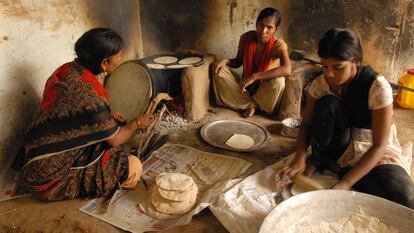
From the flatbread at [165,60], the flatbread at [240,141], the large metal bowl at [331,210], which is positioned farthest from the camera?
the flatbread at [165,60]

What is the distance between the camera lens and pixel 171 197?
179 cm

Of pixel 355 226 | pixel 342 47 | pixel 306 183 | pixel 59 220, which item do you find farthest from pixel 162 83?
pixel 355 226

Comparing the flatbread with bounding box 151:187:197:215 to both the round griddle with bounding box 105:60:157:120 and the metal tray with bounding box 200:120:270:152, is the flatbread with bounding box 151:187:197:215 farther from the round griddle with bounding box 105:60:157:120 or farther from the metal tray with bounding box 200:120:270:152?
the round griddle with bounding box 105:60:157:120

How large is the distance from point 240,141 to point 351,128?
0.86 meters

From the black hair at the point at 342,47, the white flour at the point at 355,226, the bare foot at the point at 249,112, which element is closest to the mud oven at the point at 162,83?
the bare foot at the point at 249,112

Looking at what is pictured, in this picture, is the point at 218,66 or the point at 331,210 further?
the point at 218,66

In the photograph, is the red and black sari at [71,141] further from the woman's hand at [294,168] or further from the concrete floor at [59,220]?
the woman's hand at [294,168]

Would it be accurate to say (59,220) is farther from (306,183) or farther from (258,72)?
(258,72)

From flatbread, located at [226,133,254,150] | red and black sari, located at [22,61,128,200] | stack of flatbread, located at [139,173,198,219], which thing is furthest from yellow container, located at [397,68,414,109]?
red and black sari, located at [22,61,128,200]

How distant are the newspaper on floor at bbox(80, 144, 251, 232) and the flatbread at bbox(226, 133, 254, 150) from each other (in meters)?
0.17

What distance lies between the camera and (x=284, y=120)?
2.79 m

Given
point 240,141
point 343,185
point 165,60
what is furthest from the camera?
point 165,60

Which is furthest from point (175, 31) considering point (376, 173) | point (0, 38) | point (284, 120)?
point (376, 173)

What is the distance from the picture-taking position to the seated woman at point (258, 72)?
9.35 feet
